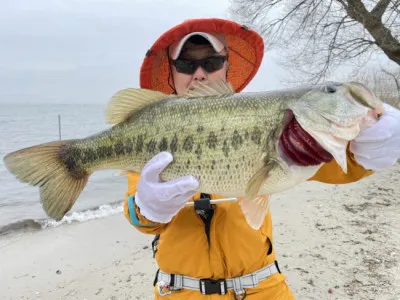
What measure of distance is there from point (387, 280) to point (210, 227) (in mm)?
3240

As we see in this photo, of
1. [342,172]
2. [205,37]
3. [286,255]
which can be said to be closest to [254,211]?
[342,172]

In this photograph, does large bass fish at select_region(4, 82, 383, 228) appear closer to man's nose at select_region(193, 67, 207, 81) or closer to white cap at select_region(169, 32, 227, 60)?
man's nose at select_region(193, 67, 207, 81)

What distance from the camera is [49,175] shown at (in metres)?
2.17

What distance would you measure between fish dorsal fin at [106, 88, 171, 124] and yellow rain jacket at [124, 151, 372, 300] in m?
0.58

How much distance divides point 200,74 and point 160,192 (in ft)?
3.06

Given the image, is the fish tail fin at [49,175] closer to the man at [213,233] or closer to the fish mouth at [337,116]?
the man at [213,233]

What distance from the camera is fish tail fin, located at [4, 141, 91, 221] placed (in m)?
2.13

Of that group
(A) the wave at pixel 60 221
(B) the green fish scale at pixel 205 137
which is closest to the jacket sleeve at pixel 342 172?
→ (B) the green fish scale at pixel 205 137

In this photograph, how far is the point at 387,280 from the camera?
4391 millimetres

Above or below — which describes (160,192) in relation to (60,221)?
above

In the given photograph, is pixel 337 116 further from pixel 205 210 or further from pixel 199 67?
pixel 199 67

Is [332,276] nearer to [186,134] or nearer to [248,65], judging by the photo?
[248,65]

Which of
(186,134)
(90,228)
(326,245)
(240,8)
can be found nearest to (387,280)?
(326,245)

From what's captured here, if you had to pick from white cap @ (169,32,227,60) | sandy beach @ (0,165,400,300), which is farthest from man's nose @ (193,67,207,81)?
sandy beach @ (0,165,400,300)
